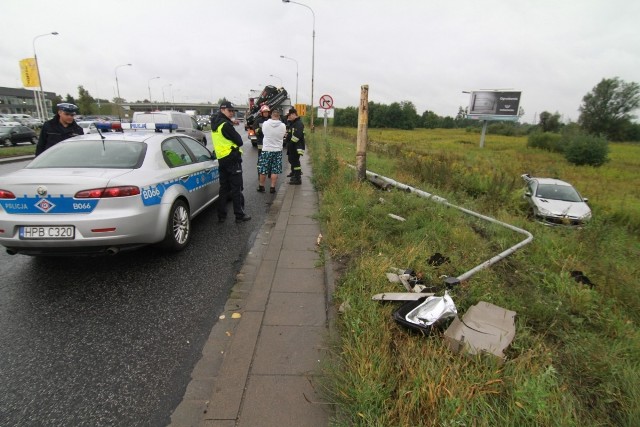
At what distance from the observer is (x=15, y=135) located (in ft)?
59.6

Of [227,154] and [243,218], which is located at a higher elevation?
[227,154]

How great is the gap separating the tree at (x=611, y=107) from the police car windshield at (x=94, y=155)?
79693 millimetres

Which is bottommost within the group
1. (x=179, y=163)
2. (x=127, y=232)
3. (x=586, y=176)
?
(x=586, y=176)

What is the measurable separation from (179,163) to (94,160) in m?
1.02

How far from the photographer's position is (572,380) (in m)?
2.12

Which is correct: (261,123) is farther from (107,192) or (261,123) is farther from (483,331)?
(483,331)

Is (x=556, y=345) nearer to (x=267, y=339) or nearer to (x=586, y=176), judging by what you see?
(x=267, y=339)

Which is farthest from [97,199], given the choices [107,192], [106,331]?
[106,331]

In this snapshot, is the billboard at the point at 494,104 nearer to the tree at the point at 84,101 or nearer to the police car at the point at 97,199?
the police car at the point at 97,199

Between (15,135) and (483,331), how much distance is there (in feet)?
80.0

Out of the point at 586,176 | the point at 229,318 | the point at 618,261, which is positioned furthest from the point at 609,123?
the point at 229,318

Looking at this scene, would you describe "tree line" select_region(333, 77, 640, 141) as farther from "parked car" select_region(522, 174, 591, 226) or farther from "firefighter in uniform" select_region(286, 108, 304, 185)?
"firefighter in uniform" select_region(286, 108, 304, 185)

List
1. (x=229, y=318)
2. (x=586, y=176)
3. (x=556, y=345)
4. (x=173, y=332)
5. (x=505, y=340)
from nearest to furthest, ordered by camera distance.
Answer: (x=505, y=340) → (x=556, y=345) → (x=173, y=332) → (x=229, y=318) → (x=586, y=176)

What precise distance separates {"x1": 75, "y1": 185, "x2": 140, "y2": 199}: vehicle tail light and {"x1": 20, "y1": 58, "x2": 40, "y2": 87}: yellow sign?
33.9 meters
